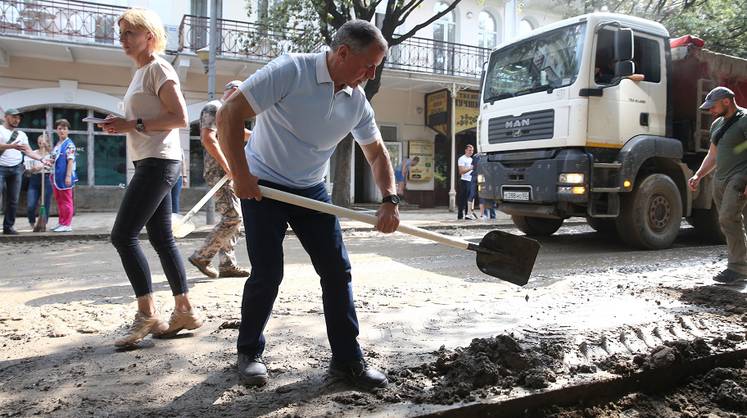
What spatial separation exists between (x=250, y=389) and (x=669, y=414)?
6.88 feet

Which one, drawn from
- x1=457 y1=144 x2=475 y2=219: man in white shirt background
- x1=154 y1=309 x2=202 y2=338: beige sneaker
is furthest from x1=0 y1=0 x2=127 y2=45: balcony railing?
x1=154 y1=309 x2=202 y2=338: beige sneaker

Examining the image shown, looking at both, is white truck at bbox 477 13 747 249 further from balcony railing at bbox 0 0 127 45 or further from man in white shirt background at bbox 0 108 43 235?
balcony railing at bbox 0 0 127 45

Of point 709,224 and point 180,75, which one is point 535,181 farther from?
point 180,75

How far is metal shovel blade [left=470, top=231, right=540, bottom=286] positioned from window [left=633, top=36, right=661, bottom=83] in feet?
19.0

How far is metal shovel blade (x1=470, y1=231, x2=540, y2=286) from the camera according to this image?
3.29 m

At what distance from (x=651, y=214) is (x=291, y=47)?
34.5 feet

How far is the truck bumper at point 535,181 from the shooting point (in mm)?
7289

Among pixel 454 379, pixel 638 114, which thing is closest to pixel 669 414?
pixel 454 379

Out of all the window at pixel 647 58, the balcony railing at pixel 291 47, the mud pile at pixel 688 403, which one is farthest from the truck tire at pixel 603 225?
the balcony railing at pixel 291 47

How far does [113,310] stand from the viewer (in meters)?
4.24

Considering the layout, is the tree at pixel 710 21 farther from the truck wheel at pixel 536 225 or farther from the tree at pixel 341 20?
the truck wheel at pixel 536 225

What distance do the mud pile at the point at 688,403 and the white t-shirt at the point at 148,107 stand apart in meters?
2.54

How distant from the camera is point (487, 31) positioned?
20.6 meters

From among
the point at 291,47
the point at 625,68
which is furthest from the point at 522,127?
the point at 291,47
